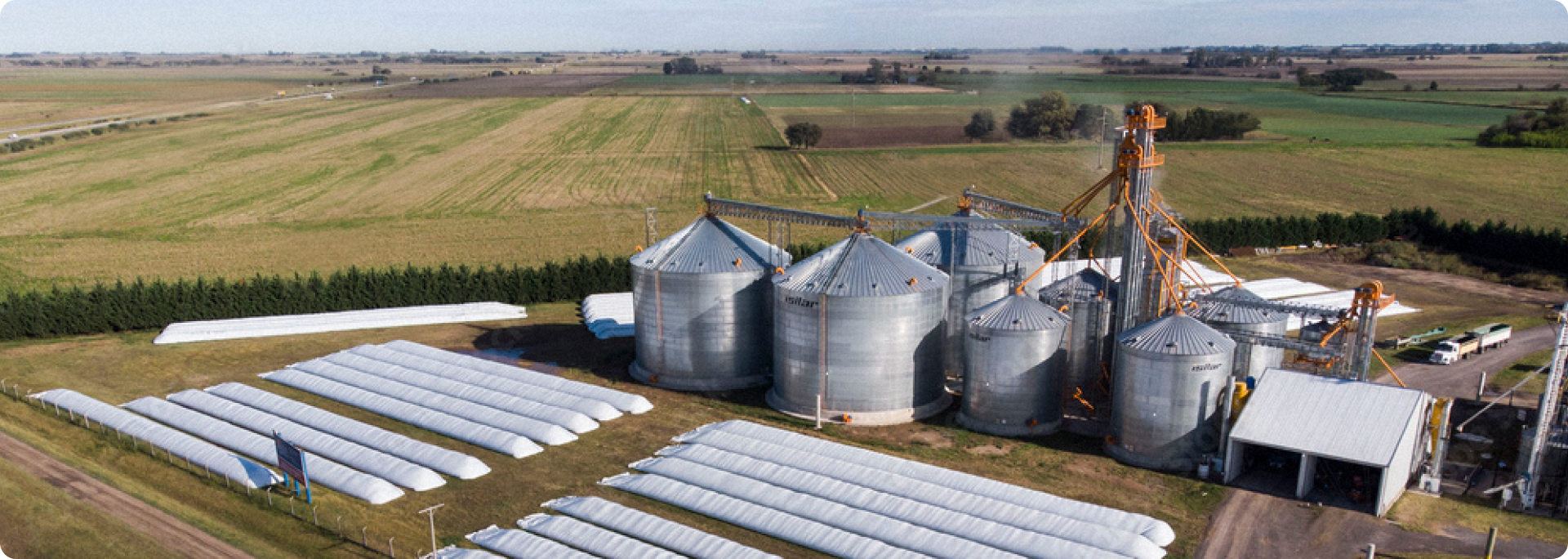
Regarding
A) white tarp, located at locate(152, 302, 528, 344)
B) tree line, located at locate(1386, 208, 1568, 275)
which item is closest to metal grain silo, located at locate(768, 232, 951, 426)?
white tarp, located at locate(152, 302, 528, 344)

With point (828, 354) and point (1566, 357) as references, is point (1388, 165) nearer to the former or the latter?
point (1566, 357)

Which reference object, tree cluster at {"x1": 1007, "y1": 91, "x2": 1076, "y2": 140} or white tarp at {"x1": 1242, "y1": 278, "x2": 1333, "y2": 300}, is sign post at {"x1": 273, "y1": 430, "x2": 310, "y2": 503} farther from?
tree cluster at {"x1": 1007, "y1": 91, "x2": 1076, "y2": 140}

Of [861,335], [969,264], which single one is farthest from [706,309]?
[969,264]

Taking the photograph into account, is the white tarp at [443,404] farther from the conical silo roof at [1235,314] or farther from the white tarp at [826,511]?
A: the conical silo roof at [1235,314]

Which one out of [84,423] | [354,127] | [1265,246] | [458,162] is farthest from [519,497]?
[354,127]

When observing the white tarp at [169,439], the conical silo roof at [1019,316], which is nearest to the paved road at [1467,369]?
the conical silo roof at [1019,316]
